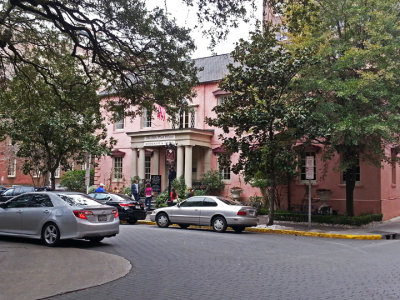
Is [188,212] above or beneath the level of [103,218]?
beneath

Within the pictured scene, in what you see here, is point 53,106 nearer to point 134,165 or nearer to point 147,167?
point 134,165

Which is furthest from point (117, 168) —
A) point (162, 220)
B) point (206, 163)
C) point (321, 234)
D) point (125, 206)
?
point (321, 234)

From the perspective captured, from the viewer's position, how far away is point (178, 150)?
29000mm

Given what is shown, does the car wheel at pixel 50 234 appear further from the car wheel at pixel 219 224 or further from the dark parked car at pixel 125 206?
the dark parked car at pixel 125 206

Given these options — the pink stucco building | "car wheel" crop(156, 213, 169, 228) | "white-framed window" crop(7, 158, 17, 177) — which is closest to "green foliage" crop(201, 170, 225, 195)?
the pink stucco building

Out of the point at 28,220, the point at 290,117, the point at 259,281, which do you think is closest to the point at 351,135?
the point at 290,117

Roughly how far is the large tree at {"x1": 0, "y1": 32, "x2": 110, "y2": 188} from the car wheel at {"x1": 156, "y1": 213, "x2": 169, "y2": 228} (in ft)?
16.7

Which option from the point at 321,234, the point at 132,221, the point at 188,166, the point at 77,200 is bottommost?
the point at 321,234

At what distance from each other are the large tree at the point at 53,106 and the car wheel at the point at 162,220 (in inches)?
200

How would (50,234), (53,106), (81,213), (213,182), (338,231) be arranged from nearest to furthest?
1. (81,213)
2. (50,234)
3. (338,231)
4. (53,106)
5. (213,182)

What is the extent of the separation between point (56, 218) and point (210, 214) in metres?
7.07

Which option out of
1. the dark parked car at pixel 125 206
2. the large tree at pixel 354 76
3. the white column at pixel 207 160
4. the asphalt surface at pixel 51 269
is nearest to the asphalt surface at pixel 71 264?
the asphalt surface at pixel 51 269

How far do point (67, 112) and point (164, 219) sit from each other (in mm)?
6584

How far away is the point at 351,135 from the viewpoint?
17.4 metres
